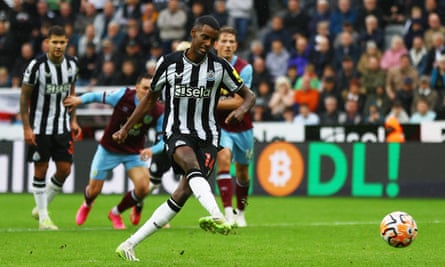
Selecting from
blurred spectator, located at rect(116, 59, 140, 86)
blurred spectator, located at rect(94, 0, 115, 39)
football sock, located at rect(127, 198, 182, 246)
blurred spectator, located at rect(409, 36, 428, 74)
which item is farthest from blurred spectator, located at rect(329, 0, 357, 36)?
football sock, located at rect(127, 198, 182, 246)

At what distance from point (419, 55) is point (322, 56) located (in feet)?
7.12

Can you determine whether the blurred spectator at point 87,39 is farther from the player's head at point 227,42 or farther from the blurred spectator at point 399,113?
the player's head at point 227,42

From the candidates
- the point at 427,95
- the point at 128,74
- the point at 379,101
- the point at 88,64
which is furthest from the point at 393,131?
the point at 88,64

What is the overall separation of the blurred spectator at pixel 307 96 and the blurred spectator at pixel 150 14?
4907mm

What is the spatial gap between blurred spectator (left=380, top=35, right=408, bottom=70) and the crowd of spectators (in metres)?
0.02

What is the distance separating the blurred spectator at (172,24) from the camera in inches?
945

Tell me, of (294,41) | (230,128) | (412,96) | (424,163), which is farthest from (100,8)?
(230,128)

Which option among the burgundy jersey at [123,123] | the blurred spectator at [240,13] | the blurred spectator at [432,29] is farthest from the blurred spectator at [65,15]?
the burgundy jersey at [123,123]

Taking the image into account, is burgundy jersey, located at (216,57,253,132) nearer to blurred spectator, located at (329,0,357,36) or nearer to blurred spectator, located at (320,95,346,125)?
blurred spectator, located at (320,95,346,125)

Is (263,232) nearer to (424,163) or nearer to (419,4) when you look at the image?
(424,163)

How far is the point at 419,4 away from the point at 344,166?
549cm

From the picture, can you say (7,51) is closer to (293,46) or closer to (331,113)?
(293,46)

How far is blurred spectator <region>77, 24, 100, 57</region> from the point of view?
25.0 metres

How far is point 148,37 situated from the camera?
24406 millimetres
